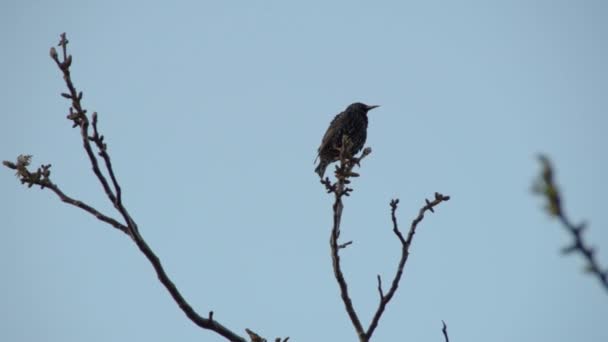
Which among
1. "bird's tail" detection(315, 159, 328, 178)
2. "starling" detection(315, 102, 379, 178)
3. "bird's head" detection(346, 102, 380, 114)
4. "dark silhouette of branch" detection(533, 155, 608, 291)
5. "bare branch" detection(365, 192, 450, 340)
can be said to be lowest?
"dark silhouette of branch" detection(533, 155, 608, 291)

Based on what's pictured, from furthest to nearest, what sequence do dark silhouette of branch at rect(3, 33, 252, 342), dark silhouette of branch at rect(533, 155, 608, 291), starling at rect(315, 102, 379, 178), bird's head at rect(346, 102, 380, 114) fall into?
bird's head at rect(346, 102, 380, 114), starling at rect(315, 102, 379, 178), dark silhouette of branch at rect(3, 33, 252, 342), dark silhouette of branch at rect(533, 155, 608, 291)

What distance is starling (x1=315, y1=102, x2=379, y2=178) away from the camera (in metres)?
9.19

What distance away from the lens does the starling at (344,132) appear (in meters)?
9.19

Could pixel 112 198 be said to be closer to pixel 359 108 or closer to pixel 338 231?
pixel 338 231

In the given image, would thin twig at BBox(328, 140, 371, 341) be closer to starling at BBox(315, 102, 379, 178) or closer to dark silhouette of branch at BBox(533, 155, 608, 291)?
dark silhouette of branch at BBox(533, 155, 608, 291)

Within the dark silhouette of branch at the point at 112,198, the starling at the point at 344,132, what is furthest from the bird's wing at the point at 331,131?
the dark silhouette of branch at the point at 112,198

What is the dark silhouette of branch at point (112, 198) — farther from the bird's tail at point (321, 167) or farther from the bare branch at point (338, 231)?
the bird's tail at point (321, 167)

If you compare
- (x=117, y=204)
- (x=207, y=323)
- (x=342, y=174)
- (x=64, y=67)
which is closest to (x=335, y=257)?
(x=342, y=174)

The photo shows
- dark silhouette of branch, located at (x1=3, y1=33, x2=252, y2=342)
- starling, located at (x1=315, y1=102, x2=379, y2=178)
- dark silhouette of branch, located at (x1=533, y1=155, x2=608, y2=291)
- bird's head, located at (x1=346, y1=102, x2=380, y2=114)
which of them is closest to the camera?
dark silhouette of branch, located at (x1=533, y1=155, x2=608, y2=291)

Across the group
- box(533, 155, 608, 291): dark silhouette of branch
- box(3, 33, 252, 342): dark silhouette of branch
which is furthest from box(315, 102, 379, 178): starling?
box(533, 155, 608, 291): dark silhouette of branch

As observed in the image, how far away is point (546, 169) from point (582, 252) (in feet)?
0.49

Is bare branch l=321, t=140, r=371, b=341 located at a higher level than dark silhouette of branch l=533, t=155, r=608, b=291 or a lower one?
higher

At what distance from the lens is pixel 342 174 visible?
467cm

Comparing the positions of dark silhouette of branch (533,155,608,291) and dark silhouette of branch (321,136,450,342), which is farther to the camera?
dark silhouette of branch (321,136,450,342)
